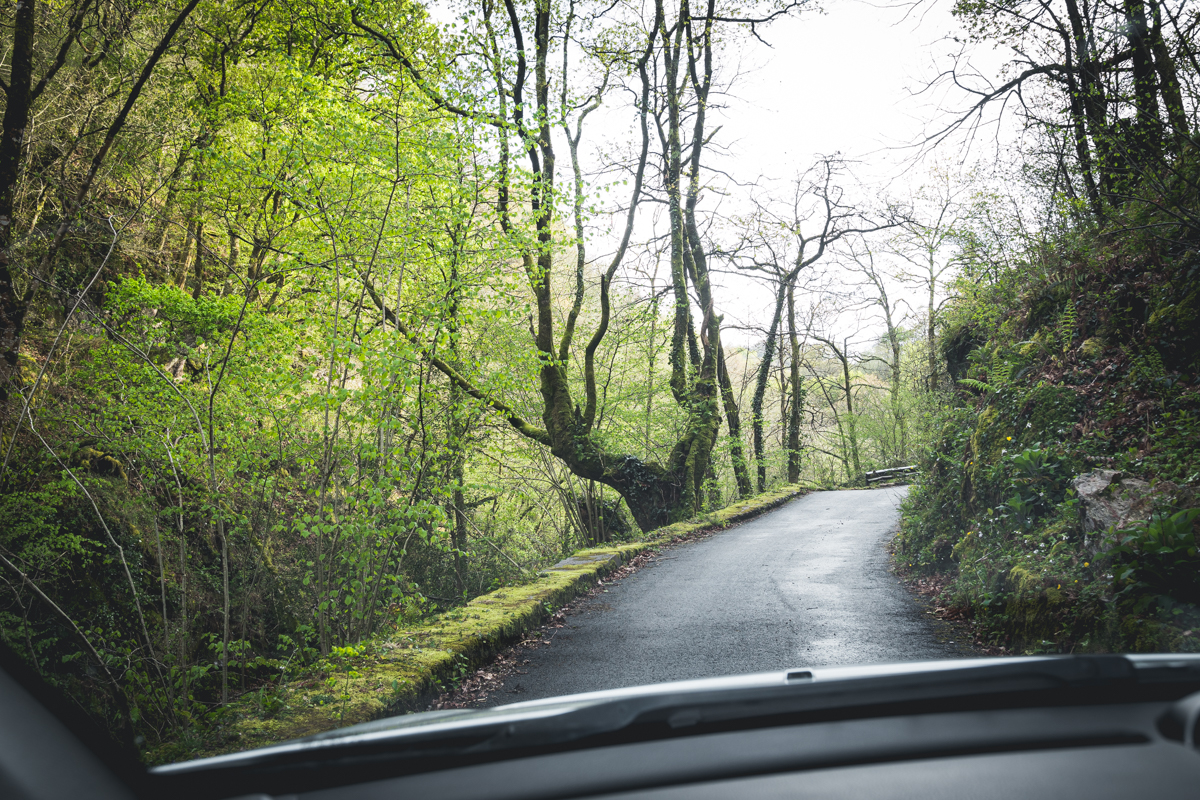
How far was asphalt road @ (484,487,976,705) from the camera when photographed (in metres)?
5.54

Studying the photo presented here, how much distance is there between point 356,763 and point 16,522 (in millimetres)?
8498

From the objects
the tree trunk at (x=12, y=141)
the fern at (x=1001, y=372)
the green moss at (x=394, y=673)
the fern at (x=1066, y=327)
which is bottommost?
the green moss at (x=394, y=673)

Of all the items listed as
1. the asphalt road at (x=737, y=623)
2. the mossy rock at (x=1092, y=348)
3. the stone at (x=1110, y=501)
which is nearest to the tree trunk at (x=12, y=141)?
the asphalt road at (x=737, y=623)

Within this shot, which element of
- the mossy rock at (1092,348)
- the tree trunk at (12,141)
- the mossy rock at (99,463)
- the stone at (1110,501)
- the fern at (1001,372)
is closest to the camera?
the stone at (1110,501)

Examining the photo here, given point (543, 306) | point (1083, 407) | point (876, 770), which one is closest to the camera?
point (876, 770)

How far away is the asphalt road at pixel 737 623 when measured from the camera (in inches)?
218

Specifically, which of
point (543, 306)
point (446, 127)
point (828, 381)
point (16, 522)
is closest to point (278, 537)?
point (16, 522)

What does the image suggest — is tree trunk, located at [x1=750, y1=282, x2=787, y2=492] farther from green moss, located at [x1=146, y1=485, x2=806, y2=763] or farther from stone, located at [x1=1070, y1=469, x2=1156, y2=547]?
stone, located at [x1=1070, y1=469, x2=1156, y2=547]

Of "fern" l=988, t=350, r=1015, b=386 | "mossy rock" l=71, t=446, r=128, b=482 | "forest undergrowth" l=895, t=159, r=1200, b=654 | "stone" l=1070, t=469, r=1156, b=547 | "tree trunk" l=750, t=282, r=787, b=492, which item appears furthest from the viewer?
"tree trunk" l=750, t=282, r=787, b=492

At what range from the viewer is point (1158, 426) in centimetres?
596

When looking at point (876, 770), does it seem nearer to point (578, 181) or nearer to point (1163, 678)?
point (1163, 678)

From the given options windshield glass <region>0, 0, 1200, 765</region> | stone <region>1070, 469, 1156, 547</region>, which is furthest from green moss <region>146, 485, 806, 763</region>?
stone <region>1070, 469, 1156, 547</region>

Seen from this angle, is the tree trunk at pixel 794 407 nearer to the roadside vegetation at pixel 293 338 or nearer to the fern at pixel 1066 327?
the roadside vegetation at pixel 293 338

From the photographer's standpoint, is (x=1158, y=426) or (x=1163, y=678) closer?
(x=1163, y=678)
